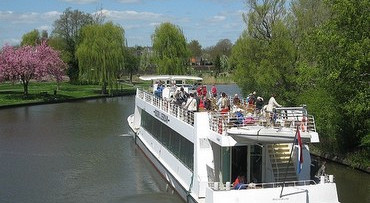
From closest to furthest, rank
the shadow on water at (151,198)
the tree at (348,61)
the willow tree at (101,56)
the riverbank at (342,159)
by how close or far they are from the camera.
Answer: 1. the shadow on water at (151,198)
2. the tree at (348,61)
3. the riverbank at (342,159)
4. the willow tree at (101,56)

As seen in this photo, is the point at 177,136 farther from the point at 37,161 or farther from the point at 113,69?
the point at 113,69

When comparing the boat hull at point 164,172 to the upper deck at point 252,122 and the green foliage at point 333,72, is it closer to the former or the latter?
the upper deck at point 252,122

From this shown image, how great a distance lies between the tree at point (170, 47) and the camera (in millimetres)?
71188

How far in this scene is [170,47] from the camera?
71.9 metres

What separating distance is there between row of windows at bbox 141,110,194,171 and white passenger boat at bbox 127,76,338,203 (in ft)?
0.13

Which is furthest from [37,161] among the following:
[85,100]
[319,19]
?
[85,100]

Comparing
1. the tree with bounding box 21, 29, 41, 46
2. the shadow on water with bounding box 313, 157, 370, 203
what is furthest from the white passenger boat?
the tree with bounding box 21, 29, 41, 46

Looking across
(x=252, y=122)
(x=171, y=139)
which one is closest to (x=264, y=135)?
(x=252, y=122)

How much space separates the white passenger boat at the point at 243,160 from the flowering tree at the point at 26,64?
47774 millimetres

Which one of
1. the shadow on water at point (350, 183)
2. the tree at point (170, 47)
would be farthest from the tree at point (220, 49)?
the shadow on water at point (350, 183)

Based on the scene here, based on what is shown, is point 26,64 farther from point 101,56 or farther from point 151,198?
point 151,198

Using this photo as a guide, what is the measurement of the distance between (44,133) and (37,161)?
1064 cm

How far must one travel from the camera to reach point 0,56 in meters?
67.3

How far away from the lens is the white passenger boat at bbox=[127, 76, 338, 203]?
15.2 m
